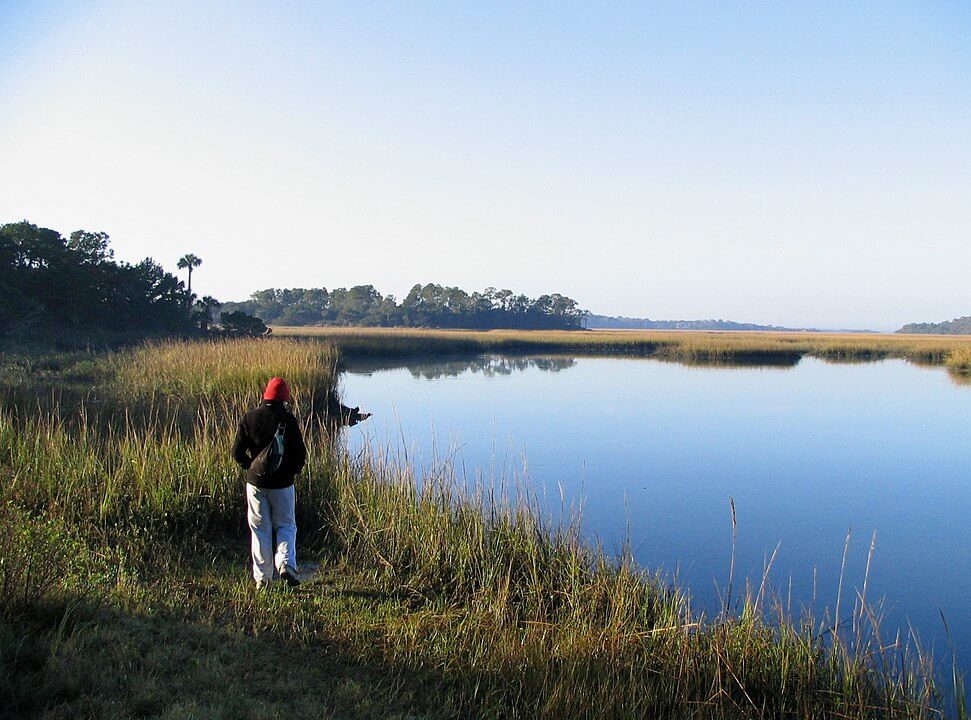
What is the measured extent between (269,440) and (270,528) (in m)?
0.65

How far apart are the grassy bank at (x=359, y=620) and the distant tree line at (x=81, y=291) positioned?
20.8 meters

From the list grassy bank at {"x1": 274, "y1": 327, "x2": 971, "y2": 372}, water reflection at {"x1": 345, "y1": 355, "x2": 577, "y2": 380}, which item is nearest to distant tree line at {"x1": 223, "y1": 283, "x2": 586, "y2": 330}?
grassy bank at {"x1": 274, "y1": 327, "x2": 971, "y2": 372}

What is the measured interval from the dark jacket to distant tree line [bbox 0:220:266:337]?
855 inches

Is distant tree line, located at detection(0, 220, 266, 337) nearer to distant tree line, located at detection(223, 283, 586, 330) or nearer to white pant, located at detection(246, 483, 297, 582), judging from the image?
white pant, located at detection(246, 483, 297, 582)

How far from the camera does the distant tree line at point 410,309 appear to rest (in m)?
95.4

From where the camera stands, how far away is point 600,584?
489cm

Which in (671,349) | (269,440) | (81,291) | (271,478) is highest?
(81,291)

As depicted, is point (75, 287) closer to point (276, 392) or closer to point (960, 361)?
point (276, 392)

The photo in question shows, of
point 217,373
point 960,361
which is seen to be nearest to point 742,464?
point 217,373

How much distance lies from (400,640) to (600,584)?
59.1 inches

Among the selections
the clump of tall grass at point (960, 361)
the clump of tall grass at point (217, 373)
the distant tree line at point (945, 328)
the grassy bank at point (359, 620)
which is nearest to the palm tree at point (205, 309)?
the clump of tall grass at point (217, 373)

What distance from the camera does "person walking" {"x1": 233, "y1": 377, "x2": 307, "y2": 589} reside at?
16.3 ft

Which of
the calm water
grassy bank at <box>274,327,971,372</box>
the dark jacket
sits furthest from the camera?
grassy bank at <box>274,327,971,372</box>

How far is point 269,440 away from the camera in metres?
5.12
